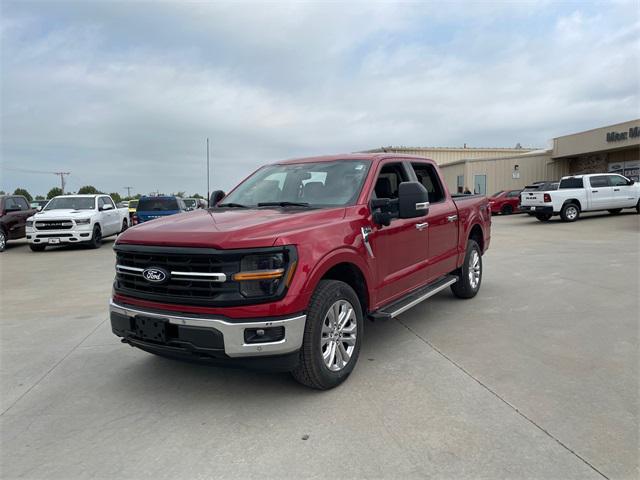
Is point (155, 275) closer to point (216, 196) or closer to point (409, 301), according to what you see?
point (216, 196)

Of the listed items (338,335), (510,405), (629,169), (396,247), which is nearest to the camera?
→ (510,405)

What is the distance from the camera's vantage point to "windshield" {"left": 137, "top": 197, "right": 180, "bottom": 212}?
56.9 ft

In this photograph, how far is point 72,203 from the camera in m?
15.4

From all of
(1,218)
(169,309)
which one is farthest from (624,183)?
(1,218)

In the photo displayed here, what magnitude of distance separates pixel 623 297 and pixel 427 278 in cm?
310

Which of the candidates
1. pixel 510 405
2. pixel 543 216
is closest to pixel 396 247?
pixel 510 405

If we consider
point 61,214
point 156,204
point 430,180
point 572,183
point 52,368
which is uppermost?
point 572,183

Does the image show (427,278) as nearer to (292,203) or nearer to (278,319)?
(292,203)

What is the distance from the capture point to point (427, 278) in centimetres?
521

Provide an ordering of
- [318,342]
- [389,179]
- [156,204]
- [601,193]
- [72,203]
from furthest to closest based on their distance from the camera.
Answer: [601,193]
[156,204]
[72,203]
[389,179]
[318,342]

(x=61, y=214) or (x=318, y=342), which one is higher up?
(x=61, y=214)

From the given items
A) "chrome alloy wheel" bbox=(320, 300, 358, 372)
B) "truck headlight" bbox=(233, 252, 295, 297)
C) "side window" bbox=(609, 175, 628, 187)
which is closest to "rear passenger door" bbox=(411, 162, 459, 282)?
"chrome alloy wheel" bbox=(320, 300, 358, 372)

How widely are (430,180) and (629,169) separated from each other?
26.9 m

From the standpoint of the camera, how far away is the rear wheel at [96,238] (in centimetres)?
1479
